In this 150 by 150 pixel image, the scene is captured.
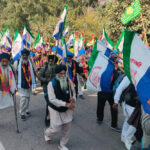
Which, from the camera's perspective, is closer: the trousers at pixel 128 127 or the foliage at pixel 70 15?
the trousers at pixel 128 127

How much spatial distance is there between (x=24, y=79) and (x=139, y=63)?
320 cm

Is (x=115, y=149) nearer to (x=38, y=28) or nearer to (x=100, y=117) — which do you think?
(x=100, y=117)

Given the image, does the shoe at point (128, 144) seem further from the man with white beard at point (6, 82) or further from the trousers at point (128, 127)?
the man with white beard at point (6, 82)

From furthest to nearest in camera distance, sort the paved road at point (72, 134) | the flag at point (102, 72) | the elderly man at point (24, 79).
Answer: the elderly man at point (24, 79)
the flag at point (102, 72)
the paved road at point (72, 134)

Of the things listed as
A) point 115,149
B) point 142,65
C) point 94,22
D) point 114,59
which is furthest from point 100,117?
point 94,22

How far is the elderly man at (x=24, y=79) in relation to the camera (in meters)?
4.80

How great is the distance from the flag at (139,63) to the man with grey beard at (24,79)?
300 centimetres

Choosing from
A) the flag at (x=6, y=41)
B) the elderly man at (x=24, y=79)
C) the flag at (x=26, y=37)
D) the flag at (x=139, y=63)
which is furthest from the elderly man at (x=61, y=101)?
the flag at (x=6, y=41)

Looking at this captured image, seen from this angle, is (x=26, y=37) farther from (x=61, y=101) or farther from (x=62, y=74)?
(x=61, y=101)

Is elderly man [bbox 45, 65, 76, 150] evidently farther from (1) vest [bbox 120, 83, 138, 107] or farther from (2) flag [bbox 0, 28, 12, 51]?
(2) flag [bbox 0, 28, 12, 51]

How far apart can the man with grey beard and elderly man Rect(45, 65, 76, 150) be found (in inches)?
63.8

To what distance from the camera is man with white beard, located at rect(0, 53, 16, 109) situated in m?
4.21

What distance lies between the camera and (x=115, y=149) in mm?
3621

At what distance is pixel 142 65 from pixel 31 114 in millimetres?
3781
